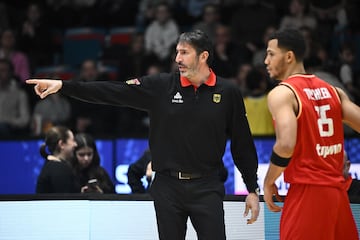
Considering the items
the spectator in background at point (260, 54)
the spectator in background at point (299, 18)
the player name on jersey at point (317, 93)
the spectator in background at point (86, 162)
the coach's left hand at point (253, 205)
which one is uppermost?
the spectator in background at point (299, 18)

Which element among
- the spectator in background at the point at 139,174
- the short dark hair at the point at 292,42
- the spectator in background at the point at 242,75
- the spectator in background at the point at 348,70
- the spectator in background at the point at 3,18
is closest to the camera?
the short dark hair at the point at 292,42

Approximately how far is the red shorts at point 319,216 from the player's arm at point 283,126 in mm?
227

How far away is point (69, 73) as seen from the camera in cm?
1447

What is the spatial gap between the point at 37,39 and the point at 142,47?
8.28 ft

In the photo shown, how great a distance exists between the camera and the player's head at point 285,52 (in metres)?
5.60

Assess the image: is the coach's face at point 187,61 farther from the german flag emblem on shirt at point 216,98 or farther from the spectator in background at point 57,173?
the spectator in background at point 57,173

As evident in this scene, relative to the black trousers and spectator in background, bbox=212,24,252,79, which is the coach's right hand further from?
spectator in background, bbox=212,24,252,79

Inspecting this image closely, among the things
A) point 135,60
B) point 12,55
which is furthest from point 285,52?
point 12,55

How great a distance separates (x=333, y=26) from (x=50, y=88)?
8.81 metres

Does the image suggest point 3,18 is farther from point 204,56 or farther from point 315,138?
point 315,138

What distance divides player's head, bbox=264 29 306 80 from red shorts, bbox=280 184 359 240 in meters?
0.76

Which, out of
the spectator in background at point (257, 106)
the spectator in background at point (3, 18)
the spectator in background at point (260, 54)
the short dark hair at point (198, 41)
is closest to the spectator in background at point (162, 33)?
the spectator in background at point (260, 54)

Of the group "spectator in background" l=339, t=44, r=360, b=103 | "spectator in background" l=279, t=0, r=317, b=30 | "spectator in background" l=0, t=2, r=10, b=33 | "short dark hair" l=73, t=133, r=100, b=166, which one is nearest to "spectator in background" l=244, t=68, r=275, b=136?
"spectator in background" l=339, t=44, r=360, b=103

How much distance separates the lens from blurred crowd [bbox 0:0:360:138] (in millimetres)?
12180
